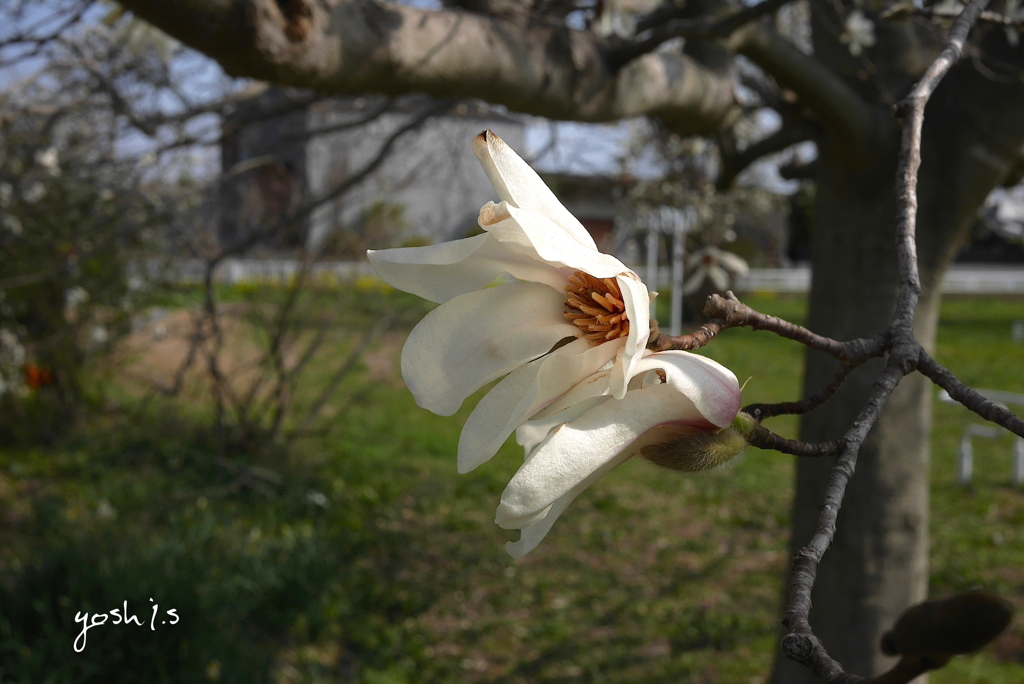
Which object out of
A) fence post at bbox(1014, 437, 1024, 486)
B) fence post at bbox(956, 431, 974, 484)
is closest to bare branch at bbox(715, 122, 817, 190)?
fence post at bbox(956, 431, 974, 484)

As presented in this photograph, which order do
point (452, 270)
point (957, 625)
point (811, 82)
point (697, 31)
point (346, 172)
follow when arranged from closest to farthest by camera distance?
point (957, 625) < point (452, 270) < point (697, 31) < point (811, 82) < point (346, 172)

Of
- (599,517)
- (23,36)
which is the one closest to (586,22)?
(23,36)

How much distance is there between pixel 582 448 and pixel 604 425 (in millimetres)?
30

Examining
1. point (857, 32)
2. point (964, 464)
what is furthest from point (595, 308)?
point (964, 464)

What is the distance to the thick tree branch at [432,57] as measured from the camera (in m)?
1.46

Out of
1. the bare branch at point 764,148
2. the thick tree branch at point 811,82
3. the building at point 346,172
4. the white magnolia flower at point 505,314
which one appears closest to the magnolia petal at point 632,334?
the white magnolia flower at point 505,314

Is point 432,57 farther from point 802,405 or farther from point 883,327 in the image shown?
point 883,327

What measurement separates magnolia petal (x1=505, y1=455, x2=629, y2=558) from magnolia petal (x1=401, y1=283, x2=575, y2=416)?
12 cm

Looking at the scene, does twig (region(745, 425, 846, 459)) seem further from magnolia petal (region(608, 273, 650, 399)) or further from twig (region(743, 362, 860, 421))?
magnolia petal (region(608, 273, 650, 399))

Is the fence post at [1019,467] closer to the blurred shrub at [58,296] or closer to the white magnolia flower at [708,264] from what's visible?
the white magnolia flower at [708,264]

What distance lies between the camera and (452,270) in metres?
0.71

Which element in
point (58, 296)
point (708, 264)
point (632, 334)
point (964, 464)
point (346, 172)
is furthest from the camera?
point (346, 172)

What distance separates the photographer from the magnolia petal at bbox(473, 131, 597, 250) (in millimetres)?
658

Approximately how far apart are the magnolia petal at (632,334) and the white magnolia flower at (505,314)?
0.05ft
